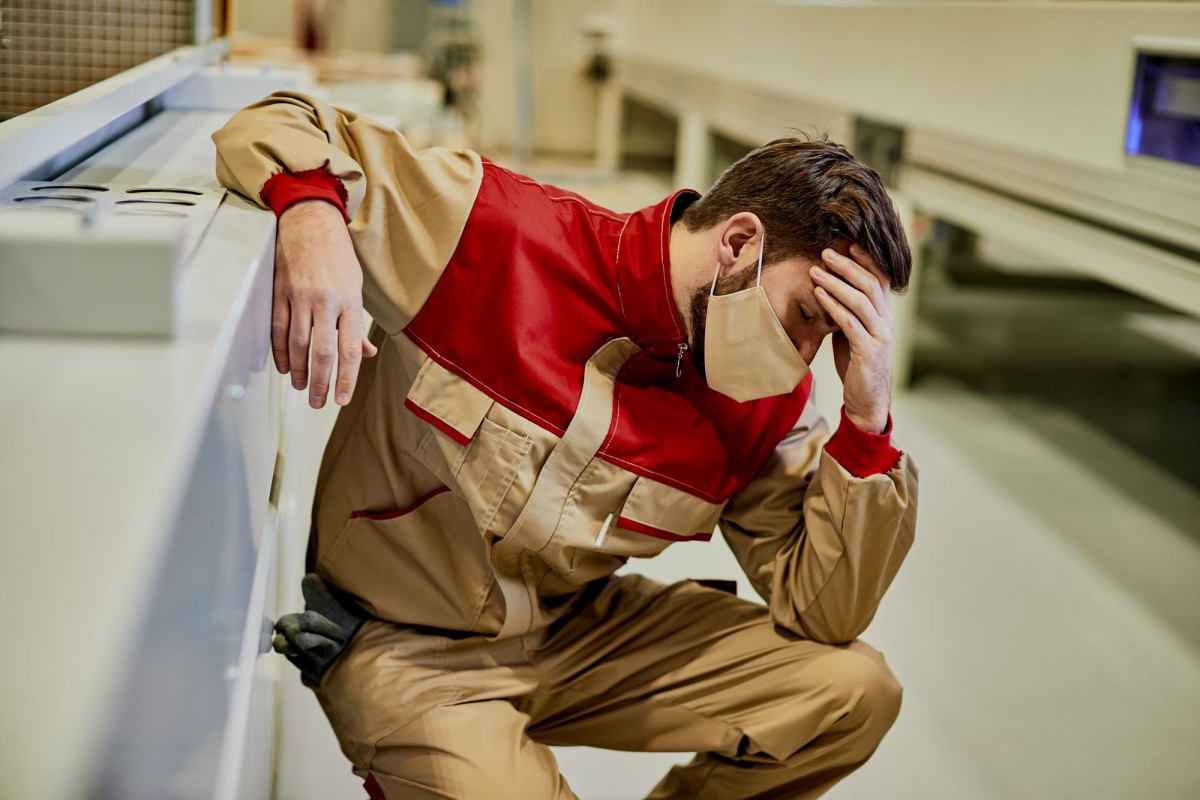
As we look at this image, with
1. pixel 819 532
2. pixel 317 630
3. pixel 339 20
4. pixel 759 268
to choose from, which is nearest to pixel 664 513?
pixel 819 532

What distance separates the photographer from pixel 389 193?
1.14 metres

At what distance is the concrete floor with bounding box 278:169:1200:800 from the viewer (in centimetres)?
174

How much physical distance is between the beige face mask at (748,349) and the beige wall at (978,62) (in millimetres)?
1513

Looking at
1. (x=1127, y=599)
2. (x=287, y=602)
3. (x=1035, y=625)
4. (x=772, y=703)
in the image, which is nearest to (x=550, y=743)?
(x=772, y=703)

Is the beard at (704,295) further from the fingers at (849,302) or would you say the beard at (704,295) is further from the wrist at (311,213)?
the wrist at (311,213)

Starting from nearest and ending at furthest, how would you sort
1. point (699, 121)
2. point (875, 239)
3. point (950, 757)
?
point (875, 239) < point (950, 757) < point (699, 121)

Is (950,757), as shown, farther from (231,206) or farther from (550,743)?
(231,206)

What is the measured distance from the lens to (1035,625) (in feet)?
7.27

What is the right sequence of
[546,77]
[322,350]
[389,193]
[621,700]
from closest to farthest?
[322,350], [389,193], [621,700], [546,77]

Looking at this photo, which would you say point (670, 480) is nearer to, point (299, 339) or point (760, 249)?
point (760, 249)

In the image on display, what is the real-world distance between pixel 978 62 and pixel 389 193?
241 cm

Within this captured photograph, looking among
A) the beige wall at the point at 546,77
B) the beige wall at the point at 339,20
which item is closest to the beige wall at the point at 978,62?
the beige wall at the point at 546,77

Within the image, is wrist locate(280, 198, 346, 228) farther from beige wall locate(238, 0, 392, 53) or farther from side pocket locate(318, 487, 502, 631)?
beige wall locate(238, 0, 392, 53)

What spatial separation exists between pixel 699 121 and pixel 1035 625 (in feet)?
14.3
